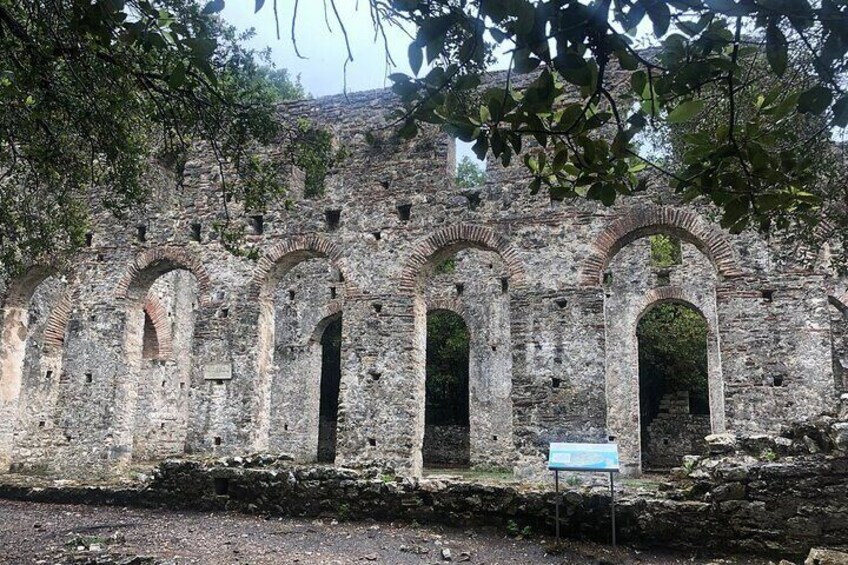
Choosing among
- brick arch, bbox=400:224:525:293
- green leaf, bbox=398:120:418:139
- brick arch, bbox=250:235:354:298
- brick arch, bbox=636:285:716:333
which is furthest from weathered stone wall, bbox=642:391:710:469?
green leaf, bbox=398:120:418:139

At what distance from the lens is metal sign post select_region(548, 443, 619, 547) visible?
6.84m

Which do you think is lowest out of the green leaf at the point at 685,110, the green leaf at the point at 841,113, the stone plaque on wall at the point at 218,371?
the stone plaque on wall at the point at 218,371

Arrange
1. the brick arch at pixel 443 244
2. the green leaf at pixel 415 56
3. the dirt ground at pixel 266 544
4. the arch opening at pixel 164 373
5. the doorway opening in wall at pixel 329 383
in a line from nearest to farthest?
the green leaf at pixel 415 56
the dirt ground at pixel 266 544
the brick arch at pixel 443 244
the arch opening at pixel 164 373
the doorway opening in wall at pixel 329 383

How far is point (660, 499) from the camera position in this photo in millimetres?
7219

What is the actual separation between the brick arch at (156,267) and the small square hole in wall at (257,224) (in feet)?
3.81

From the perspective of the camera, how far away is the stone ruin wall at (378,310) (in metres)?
10.2

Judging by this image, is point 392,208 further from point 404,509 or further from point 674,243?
point 674,243

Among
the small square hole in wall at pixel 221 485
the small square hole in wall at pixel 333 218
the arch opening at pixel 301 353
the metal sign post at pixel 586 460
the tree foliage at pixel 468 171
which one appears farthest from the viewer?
the tree foliage at pixel 468 171

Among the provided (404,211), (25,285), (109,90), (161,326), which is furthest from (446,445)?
(109,90)

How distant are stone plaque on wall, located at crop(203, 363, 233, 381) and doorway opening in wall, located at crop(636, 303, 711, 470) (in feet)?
42.2

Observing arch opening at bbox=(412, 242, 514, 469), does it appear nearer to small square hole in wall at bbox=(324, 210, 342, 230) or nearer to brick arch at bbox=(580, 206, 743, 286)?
small square hole in wall at bbox=(324, 210, 342, 230)

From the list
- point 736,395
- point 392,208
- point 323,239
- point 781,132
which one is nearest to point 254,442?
point 323,239

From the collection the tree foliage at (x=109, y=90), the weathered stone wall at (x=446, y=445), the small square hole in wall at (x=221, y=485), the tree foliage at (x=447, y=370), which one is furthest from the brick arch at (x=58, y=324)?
the tree foliage at (x=447, y=370)

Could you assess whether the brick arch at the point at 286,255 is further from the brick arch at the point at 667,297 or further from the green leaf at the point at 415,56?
the green leaf at the point at 415,56
